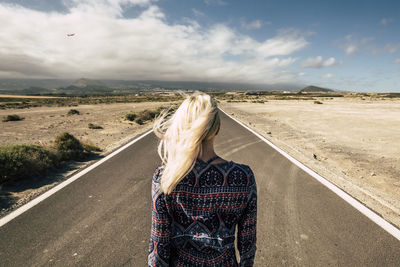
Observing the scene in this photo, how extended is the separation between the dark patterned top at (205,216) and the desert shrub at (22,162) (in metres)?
5.68

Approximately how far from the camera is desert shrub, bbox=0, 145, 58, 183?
17.8 ft

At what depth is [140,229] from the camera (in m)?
3.67

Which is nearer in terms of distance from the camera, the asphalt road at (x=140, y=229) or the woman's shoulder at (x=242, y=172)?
the woman's shoulder at (x=242, y=172)

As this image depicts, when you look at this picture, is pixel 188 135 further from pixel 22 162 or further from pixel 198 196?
pixel 22 162

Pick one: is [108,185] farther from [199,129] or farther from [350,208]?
[350,208]

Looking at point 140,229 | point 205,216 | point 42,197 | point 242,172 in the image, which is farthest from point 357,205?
point 42,197

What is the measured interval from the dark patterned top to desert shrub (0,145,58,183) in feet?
18.6

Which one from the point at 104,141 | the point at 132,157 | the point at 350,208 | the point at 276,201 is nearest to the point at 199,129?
the point at 276,201

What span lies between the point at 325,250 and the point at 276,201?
1.44 m

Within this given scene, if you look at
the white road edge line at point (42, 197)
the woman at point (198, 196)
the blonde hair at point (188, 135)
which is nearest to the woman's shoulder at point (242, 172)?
the woman at point (198, 196)

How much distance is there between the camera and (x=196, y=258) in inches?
61.6

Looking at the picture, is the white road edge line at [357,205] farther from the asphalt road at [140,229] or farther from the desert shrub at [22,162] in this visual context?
the desert shrub at [22,162]

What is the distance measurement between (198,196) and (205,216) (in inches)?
5.9

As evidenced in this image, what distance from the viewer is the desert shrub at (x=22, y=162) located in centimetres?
543
